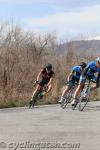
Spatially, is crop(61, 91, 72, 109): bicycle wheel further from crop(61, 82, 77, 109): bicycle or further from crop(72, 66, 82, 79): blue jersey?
crop(72, 66, 82, 79): blue jersey

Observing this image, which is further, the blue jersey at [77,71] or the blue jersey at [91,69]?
the blue jersey at [77,71]

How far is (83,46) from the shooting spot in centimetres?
3984

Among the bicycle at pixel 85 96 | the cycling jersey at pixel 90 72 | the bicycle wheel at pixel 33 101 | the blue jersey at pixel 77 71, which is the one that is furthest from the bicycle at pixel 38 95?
the cycling jersey at pixel 90 72

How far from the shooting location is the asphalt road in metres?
10.4

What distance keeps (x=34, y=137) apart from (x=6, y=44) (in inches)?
735

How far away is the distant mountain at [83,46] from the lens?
1513 inches

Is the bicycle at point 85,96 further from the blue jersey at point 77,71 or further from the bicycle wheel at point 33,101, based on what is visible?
the bicycle wheel at point 33,101

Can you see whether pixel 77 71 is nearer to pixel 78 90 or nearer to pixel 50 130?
pixel 78 90

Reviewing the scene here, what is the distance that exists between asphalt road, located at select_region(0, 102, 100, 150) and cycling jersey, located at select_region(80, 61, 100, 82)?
140cm

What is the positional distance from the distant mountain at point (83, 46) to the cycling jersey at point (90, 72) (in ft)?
63.1

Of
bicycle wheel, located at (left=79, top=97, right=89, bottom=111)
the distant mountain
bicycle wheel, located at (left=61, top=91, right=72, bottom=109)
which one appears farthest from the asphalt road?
the distant mountain

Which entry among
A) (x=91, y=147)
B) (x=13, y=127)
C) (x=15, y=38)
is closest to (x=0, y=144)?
(x=91, y=147)

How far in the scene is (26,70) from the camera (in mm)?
27672

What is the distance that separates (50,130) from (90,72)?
6171 mm
